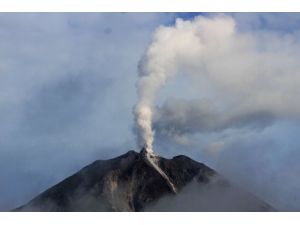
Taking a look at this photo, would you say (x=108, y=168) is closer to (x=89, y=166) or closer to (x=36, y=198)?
(x=89, y=166)
